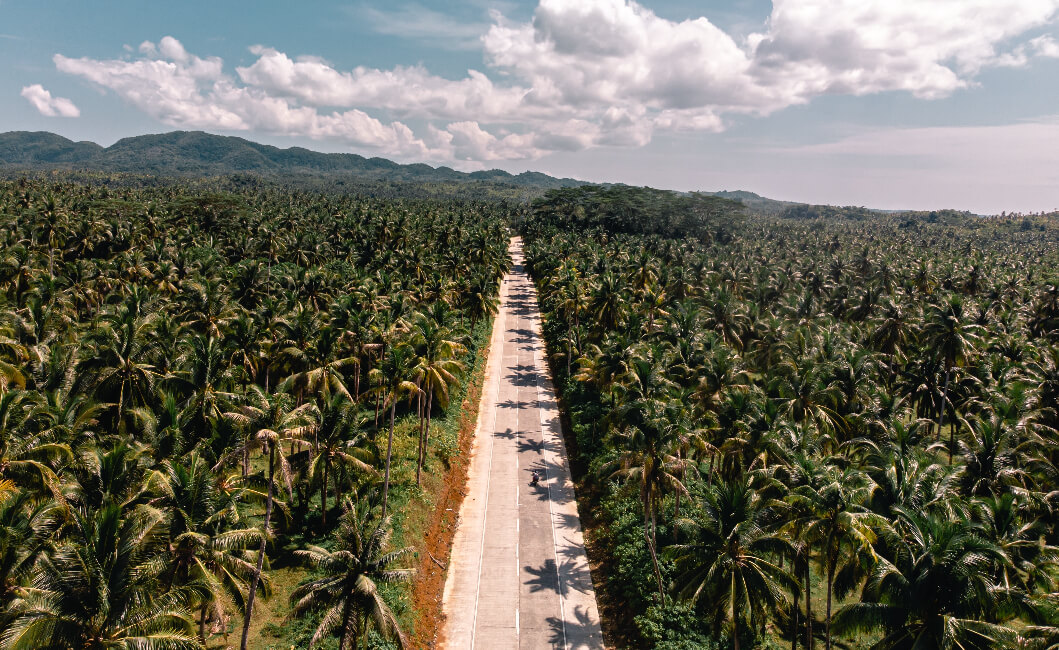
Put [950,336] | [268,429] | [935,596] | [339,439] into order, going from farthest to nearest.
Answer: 1. [950,336]
2. [339,439]
3. [268,429]
4. [935,596]

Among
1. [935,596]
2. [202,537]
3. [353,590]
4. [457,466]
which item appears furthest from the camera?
[457,466]

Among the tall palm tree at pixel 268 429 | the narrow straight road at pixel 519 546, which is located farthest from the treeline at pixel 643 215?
the tall palm tree at pixel 268 429

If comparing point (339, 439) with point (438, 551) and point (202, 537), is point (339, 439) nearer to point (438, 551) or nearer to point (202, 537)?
point (438, 551)

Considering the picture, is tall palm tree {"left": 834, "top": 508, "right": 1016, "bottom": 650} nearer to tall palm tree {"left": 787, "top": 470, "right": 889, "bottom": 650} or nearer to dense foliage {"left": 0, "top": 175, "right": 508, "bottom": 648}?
tall palm tree {"left": 787, "top": 470, "right": 889, "bottom": 650}

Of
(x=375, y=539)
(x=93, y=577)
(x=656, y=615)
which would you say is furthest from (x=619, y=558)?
(x=93, y=577)

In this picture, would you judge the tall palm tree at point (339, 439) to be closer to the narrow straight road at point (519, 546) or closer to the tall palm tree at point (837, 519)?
the narrow straight road at point (519, 546)

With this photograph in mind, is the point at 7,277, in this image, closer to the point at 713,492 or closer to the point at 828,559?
the point at 713,492

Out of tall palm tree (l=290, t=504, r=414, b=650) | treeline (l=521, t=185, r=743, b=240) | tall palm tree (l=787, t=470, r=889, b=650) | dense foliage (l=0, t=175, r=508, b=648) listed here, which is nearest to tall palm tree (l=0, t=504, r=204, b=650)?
dense foliage (l=0, t=175, r=508, b=648)

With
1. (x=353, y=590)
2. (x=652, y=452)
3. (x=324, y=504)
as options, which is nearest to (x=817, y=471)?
(x=652, y=452)
